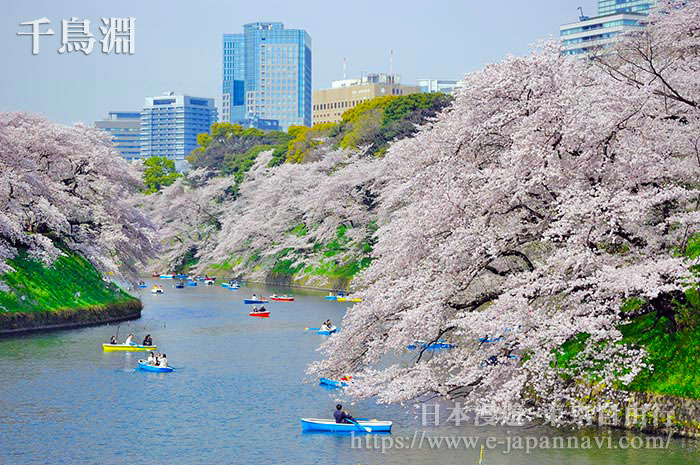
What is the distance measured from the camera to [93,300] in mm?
57812

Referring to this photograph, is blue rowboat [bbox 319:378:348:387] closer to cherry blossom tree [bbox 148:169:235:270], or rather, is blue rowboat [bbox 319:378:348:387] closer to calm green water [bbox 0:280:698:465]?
calm green water [bbox 0:280:698:465]

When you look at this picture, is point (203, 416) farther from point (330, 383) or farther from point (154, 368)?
point (154, 368)

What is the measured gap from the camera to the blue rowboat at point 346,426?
93.9ft

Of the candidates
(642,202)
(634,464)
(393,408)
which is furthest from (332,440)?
(642,202)

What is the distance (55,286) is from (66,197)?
5.54m

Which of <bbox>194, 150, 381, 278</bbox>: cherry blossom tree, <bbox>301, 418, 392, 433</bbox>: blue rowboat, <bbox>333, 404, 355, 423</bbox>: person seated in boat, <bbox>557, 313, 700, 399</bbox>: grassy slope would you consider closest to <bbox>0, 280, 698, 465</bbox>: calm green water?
<bbox>301, 418, 392, 433</bbox>: blue rowboat

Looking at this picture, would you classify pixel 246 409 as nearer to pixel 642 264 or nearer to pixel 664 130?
pixel 642 264
